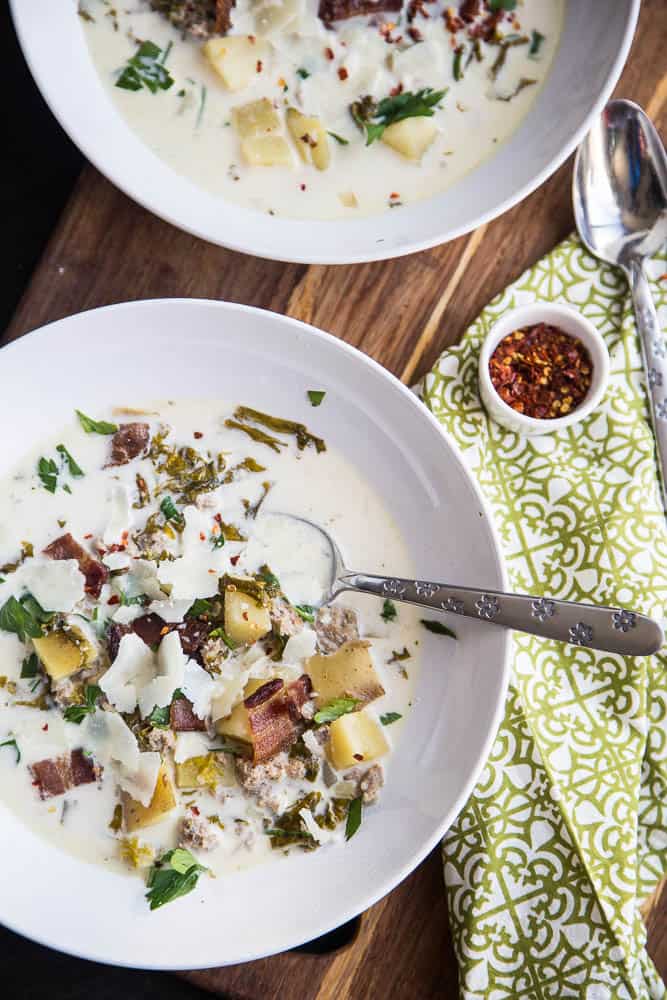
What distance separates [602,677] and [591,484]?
45 centimetres

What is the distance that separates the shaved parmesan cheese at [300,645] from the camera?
1907 millimetres

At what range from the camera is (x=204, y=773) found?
6.33 ft

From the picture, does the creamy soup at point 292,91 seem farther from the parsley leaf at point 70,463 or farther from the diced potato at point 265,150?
the parsley leaf at point 70,463

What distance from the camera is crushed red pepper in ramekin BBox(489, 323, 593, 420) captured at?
81.2 inches

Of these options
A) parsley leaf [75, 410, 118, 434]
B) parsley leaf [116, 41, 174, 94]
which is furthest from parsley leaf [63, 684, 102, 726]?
parsley leaf [116, 41, 174, 94]

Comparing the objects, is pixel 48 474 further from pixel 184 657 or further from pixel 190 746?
pixel 190 746

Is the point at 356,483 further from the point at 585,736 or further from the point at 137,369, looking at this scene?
the point at 585,736

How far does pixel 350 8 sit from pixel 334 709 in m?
1.58

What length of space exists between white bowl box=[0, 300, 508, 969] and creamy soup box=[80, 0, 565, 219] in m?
0.38

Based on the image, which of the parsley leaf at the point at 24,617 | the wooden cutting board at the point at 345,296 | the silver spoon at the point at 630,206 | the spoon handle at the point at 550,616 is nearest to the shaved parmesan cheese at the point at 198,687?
the parsley leaf at the point at 24,617

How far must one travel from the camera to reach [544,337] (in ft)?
6.86

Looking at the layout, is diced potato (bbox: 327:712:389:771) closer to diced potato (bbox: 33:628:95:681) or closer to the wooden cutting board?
the wooden cutting board

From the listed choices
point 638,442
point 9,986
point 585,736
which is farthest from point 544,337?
point 9,986

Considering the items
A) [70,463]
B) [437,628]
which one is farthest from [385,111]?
[437,628]
